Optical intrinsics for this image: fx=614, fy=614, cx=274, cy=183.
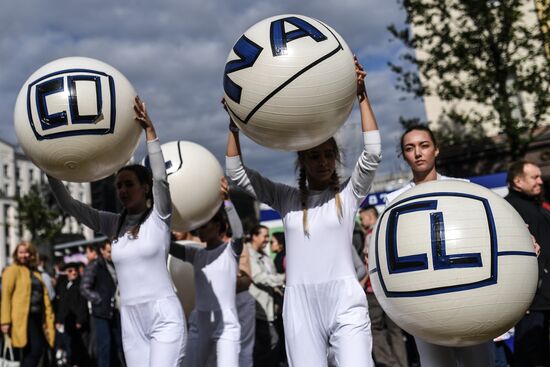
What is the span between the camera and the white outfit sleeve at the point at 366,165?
12.0 feet

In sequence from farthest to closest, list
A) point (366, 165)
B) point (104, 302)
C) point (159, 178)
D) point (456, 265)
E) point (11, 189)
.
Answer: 1. point (11, 189)
2. point (104, 302)
3. point (159, 178)
4. point (366, 165)
5. point (456, 265)

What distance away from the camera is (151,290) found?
163 inches

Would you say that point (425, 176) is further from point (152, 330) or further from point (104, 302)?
point (104, 302)

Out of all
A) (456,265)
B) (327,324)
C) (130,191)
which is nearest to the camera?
(456,265)

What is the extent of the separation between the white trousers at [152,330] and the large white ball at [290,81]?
1382 mm

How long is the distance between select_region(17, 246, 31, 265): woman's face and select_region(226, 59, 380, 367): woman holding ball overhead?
5008 mm

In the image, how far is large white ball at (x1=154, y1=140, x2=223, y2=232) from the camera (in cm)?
494

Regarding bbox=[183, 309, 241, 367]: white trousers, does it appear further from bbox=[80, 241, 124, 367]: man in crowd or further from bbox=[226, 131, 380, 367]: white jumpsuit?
bbox=[80, 241, 124, 367]: man in crowd

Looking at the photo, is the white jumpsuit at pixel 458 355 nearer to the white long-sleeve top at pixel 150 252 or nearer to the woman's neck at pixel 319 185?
the woman's neck at pixel 319 185

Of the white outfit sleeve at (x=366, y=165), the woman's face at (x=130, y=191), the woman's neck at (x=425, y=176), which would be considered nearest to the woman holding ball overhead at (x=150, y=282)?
the woman's face at (x=130, y=191)

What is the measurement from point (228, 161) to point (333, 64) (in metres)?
1.02

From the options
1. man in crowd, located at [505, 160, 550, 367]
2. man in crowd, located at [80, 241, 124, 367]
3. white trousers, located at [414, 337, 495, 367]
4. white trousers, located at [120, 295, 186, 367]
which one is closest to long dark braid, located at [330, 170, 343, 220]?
white trousers, located at [414, 337, 495, 367]

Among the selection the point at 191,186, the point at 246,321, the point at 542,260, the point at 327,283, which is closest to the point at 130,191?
the point at 191,186

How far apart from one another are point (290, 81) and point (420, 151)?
3.61 ft
